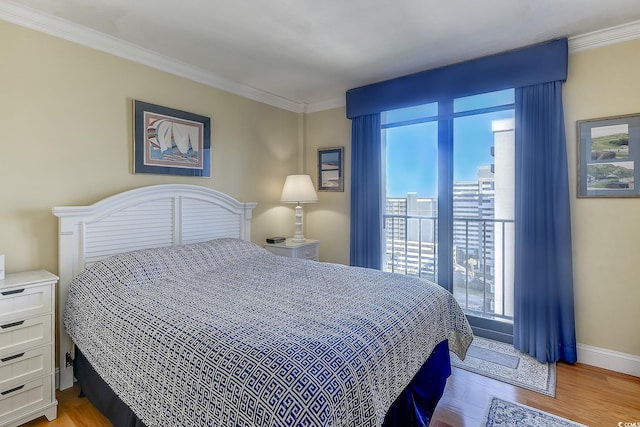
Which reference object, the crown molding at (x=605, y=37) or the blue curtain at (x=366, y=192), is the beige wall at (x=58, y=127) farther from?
the crown molding at (x=605, y=37)

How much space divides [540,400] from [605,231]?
1.35 meters

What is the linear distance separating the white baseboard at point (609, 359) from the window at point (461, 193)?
60 cm

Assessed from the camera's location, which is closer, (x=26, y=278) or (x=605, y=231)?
(x=26, y=278)

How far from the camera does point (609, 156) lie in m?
2.33

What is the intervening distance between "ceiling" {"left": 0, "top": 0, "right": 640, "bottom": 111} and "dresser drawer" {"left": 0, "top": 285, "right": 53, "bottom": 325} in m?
1.72

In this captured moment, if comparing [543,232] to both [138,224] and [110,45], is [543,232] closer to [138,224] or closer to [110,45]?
[138,224]

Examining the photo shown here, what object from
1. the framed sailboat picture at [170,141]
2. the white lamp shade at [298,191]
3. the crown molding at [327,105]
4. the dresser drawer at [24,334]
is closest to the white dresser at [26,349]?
the dresser drawer at [24,334]

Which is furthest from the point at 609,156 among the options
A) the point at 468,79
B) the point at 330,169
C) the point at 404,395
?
the point at 330,169

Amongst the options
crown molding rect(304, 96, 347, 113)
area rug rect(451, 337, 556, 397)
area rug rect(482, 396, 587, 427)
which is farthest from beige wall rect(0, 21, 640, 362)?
crown molding rect(304, 96, 347, 113)

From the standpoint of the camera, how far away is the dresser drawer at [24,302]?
1708 mm

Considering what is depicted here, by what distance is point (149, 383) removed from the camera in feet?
4.39

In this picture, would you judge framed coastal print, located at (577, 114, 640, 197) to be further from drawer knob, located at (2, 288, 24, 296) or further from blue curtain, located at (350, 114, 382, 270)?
drawer knob, located at (2, 288, 24, 296)

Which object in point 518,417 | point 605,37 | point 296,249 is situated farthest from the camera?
point 296,249

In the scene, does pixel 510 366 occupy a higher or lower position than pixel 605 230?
lower
